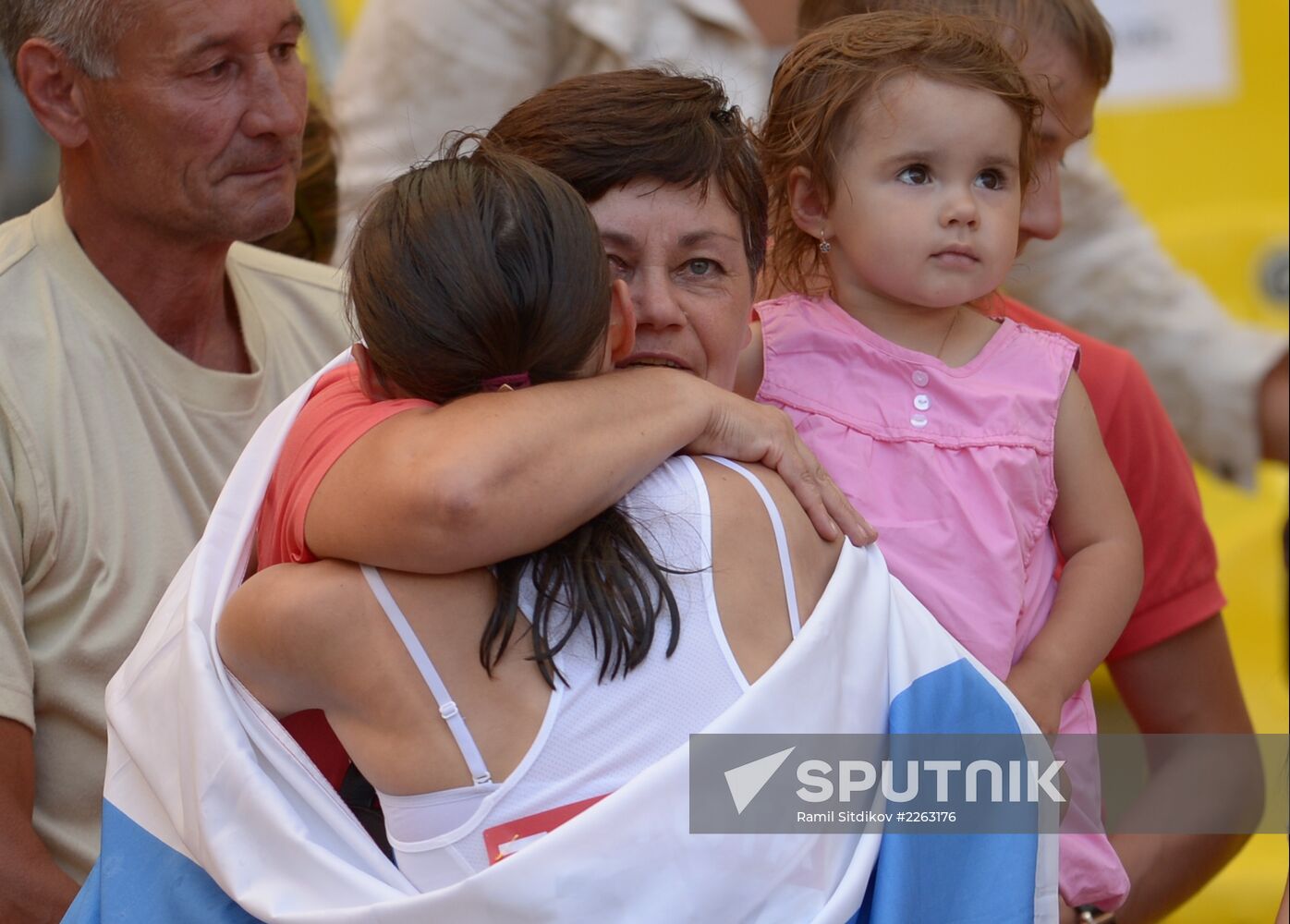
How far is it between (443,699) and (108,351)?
3.58ft

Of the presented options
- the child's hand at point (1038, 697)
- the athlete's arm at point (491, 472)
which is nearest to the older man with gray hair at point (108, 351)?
the athlete's arm at point (491, 472)

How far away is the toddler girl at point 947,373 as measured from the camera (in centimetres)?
186

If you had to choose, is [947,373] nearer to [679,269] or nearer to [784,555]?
[679,269]

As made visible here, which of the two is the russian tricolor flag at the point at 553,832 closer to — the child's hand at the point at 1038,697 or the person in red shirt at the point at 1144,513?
the child's hand at the point at 1038,697

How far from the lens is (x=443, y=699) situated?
1.43 meters

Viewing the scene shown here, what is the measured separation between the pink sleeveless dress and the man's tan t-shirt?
0.87 m

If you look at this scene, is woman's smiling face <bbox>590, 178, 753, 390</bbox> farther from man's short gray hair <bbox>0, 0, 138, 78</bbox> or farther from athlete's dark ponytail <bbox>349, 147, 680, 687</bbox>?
man's short gray hair <bbox>0, 0, 138, 78</bbox>

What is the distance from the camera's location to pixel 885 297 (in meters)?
1.97

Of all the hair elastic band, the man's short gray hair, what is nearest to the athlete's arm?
the hair elastic band

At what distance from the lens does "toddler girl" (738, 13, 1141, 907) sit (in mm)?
1862

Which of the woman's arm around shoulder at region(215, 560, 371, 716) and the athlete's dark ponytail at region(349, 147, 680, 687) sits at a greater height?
the athlete's dark ponytail at region(349, 147, 680, 687)

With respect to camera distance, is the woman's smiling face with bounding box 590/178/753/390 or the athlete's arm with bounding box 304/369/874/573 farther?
the woman's smiling face with bounding box 590/178/753/390

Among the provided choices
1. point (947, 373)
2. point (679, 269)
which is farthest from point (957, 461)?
point (679, 269)

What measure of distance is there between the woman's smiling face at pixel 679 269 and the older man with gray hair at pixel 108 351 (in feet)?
2.64
